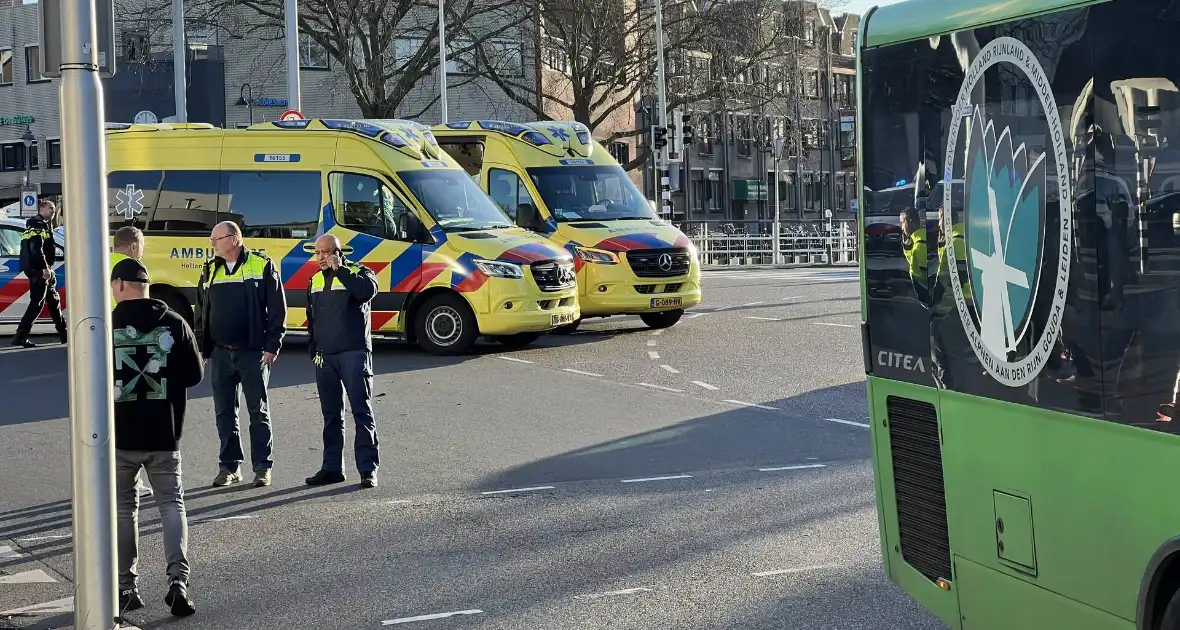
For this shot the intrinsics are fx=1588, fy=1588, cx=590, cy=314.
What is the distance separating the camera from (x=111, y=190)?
1925cm

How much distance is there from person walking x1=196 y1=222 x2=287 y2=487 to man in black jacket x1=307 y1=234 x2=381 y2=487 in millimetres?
303

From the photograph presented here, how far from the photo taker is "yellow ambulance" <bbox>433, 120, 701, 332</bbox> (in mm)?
19875

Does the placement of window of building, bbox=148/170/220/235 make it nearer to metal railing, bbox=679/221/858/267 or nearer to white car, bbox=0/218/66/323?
white car, bbox=0/218/66/323

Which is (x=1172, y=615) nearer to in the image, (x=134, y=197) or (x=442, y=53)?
(x=134, y=197)

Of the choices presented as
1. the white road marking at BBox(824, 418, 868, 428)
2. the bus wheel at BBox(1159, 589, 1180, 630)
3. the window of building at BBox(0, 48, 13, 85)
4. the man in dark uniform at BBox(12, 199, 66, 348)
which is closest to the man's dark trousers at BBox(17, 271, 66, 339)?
the man in dark uniform at BBox(12, 199, 66, 348)

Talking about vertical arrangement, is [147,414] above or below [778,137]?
below

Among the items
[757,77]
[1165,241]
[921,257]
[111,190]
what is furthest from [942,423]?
[757,77]

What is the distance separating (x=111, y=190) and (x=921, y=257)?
15675 millimetres

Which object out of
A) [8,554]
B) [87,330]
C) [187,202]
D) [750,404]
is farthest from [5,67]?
[87,330]

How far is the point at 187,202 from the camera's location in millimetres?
18781

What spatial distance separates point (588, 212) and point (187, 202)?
5122 millimetres

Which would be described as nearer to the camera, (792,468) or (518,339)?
(792,468)

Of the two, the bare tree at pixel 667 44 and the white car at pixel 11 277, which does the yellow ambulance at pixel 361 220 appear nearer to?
the white car at pixel 11 277

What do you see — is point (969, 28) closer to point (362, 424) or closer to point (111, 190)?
point (362, 424)
